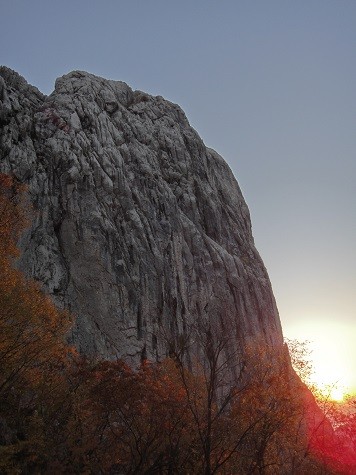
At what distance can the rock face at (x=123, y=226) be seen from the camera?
144 ft

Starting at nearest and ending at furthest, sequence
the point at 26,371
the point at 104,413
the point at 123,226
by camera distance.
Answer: the point at 26,371 < the point at 104,413 < the point at 123,226

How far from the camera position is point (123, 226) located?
165 feet

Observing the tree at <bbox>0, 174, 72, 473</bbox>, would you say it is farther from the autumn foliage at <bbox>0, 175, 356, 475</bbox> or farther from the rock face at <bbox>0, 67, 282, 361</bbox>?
the rock face at <bbox>0, 67, 282, 361</bbox>

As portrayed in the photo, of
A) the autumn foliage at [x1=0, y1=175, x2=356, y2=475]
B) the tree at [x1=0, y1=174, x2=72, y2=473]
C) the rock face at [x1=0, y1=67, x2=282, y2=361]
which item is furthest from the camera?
the rock face at [x1=0, y1=67, x2=282, y2=361]

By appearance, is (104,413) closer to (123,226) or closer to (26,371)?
(26,371)

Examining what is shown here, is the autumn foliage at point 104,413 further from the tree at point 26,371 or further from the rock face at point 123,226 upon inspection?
the rock face at point 123,226

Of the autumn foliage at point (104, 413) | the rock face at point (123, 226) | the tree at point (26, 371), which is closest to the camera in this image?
the tree at point (26, 371)

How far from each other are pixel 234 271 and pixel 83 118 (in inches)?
1238

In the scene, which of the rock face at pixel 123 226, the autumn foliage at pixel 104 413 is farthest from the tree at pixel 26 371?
the rock face at pixel 123 226

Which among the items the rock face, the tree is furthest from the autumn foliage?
the rock face

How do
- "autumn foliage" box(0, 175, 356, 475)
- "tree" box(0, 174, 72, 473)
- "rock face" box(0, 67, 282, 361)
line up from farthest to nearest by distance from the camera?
"rock face" box(0, 67, 282, 361) → "autumn foliage" box(0, 175, 356, 475) → "tree" box(0, 174, 72, 473)

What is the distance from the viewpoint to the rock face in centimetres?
4381

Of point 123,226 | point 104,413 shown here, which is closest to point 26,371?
point 104,413

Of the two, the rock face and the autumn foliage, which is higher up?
the rock face
